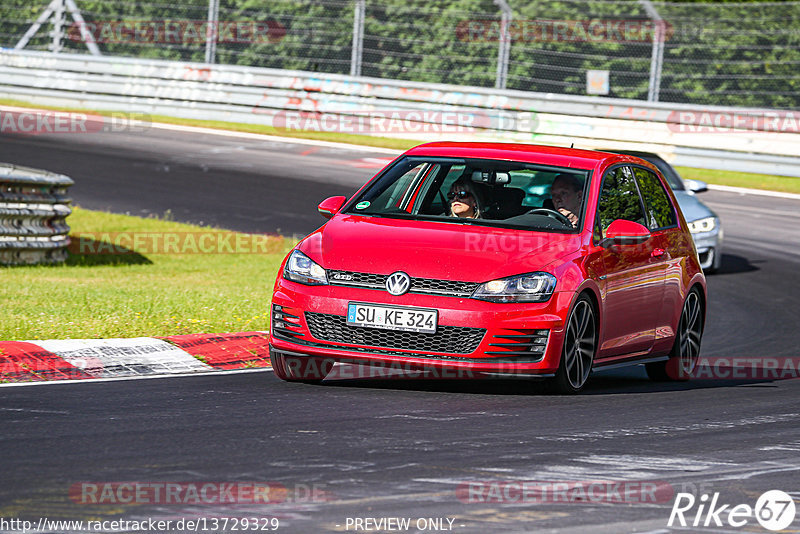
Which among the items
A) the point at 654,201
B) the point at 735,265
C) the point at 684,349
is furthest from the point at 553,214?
the point at 735,265

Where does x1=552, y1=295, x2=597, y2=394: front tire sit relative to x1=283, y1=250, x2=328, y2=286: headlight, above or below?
below

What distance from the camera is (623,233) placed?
8.95 metres

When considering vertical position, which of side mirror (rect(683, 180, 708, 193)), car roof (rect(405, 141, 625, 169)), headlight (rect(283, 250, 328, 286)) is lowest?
headlight (rect(283, 250, 328, 286))

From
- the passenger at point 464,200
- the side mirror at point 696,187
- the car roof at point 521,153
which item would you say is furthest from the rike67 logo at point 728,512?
the side mirror at point 696,187

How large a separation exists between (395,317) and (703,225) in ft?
29.9

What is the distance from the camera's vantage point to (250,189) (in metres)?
21.5

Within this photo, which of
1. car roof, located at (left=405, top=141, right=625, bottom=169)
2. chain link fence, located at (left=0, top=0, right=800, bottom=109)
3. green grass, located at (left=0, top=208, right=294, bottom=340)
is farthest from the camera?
chain link fence, located at (left=0, top=0, right=800, bottom=109)

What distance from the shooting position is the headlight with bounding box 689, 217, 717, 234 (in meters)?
16.3

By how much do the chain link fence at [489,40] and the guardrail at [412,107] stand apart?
31cm

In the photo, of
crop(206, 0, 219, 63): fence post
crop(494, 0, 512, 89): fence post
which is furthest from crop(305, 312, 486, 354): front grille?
crop(206, 0, 219, 63): fence post

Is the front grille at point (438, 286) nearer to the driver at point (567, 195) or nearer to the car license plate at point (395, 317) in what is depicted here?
the car license plate at point (395, 317)

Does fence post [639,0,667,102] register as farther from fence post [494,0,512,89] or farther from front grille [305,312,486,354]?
front grille [305,312,486,354]

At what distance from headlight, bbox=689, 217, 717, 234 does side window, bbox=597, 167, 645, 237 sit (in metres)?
6.54

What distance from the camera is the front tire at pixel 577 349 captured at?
27.7 ft
